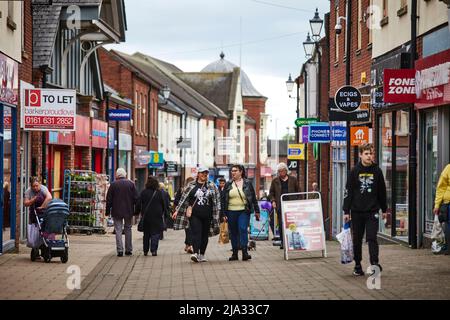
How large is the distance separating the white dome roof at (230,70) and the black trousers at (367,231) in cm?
10155

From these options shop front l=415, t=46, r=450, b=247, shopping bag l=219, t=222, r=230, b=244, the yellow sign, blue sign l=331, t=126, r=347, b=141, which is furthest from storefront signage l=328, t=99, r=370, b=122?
the yellow sign

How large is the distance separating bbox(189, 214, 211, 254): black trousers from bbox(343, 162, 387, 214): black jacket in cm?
478

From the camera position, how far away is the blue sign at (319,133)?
2823cm

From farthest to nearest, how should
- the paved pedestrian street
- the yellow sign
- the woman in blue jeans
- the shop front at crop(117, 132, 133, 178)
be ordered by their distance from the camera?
1. the shop front at crop(117, 132, 133, 178)
2. the yellow sign
3. the woman in blue jeans
4. the paved pedestrian street

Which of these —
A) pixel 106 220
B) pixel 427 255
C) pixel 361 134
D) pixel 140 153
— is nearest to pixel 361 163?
pixel 427 255

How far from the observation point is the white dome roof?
387ft

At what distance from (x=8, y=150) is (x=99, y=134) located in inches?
756

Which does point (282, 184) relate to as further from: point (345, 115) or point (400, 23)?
point (400, 23)

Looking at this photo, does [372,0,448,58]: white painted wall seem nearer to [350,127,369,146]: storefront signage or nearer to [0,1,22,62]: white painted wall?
[350,127,369,146]: storefront signage

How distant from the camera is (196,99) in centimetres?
8919

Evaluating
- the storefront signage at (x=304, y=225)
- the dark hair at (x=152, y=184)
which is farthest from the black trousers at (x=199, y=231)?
the dark hair at (x=152, y=184)

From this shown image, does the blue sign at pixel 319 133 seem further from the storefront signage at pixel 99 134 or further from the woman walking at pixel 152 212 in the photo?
the storefront signage at pixel 99 134

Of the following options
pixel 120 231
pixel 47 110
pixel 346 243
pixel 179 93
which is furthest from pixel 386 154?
pixel 179 93

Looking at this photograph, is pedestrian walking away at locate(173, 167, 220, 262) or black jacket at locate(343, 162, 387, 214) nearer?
black jacket at locate(343, 162, 387, 214)
